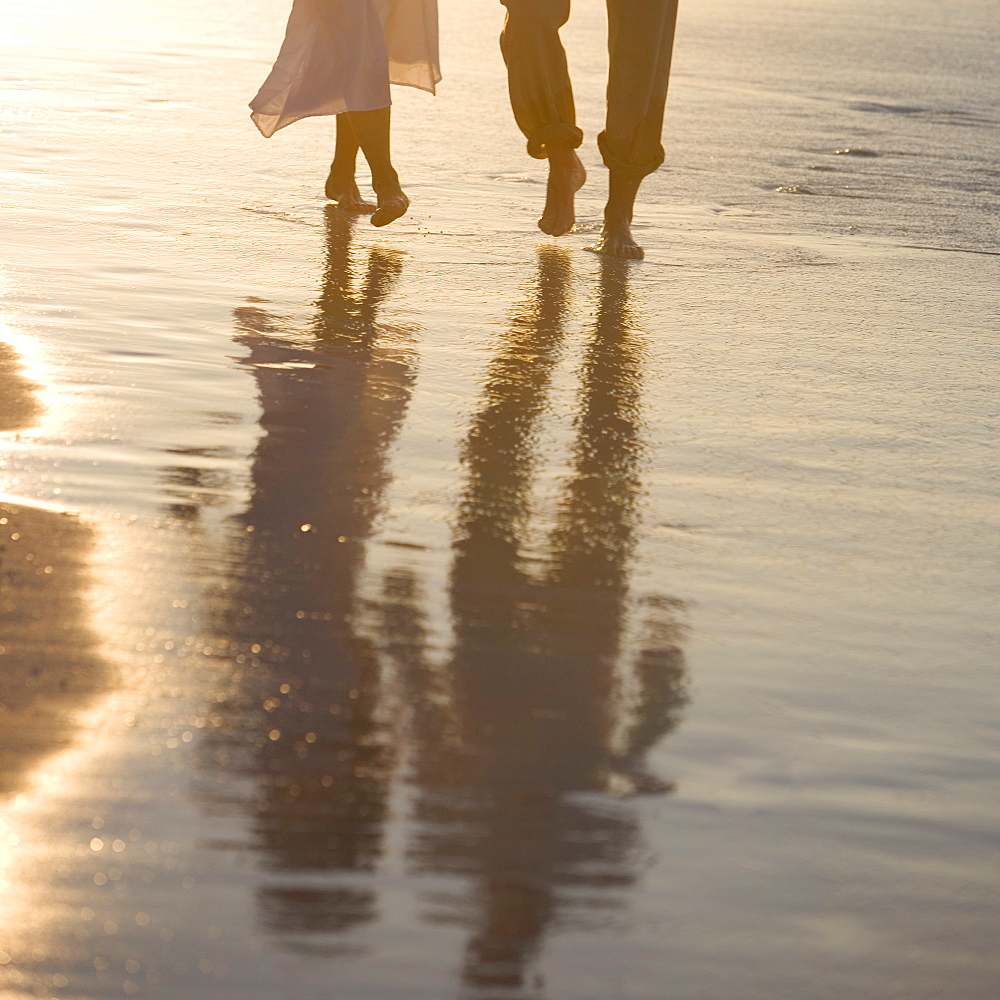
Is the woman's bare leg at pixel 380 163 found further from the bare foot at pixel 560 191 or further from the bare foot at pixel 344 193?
the bare foot at pixel 560 191

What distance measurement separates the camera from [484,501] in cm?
228

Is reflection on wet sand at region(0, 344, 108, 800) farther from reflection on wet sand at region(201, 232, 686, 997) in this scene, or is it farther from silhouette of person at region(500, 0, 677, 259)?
silhouette of person at region(500, 0, 677, 259)

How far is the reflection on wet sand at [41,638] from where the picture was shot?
4.99ft

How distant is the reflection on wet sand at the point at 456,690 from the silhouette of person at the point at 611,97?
5.67ft

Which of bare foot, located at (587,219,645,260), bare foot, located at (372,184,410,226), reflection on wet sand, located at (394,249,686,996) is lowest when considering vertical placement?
reflection on wet sand, located at (394,249,686,996)

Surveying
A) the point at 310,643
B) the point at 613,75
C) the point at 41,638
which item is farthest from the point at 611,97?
the point at 41,638

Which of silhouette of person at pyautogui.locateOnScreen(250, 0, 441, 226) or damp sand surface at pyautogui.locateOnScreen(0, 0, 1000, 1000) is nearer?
damp sand surface at pyautogui.locateOnScreen(0, 0, 1000, 1000)

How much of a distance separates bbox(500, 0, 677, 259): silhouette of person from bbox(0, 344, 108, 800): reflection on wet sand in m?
2.52

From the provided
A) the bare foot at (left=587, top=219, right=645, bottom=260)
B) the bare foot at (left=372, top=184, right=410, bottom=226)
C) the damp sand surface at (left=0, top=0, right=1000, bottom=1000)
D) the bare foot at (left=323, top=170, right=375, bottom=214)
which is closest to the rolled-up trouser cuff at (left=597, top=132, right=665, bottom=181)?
the bare foot at (left=587, top=219, right=645, bottom=260)

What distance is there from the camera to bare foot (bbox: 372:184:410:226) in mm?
4215

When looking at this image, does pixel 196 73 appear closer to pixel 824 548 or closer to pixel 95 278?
pixel 95 278

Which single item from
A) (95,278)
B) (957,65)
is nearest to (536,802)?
(95,278)

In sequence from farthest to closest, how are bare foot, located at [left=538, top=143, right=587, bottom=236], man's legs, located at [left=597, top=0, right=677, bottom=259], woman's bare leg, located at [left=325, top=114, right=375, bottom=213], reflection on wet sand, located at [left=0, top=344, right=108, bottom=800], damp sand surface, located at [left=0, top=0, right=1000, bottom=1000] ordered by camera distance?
woman's bare leg, located at [left=325, top=114, right=375, bottom=213] < bare foot, located at [left=538, top=143, right=587, bottom=236] < man's legs, located at [left=597, top=0, right=677, bottom=259] < reflection on wet sand, located at [left=0, top=344, right=108, bottom=800] < damp sand surface, located at [left=0, top=0, right=1000, bottom=1000]

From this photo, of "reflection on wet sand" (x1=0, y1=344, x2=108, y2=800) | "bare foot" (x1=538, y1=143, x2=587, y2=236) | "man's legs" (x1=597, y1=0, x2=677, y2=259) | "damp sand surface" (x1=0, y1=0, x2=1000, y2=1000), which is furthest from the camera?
"bare foot" (x1=538, y1=143, x2=587, y2=236)
